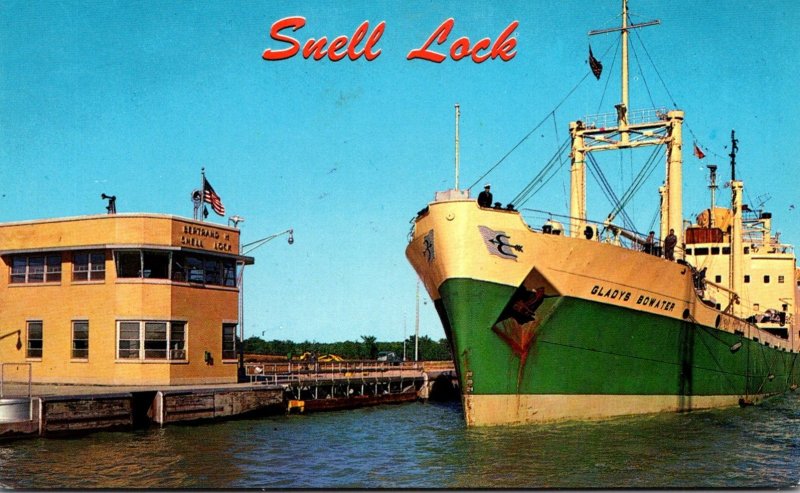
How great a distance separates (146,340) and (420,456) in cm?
1473

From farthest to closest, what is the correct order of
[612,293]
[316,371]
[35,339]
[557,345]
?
[316,371] < [35,339] < [612,293] < [557,345]

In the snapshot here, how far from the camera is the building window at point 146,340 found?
1310 inches

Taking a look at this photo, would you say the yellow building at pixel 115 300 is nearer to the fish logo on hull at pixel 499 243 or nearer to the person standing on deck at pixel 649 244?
the fish logo on hull at pixel 499 243

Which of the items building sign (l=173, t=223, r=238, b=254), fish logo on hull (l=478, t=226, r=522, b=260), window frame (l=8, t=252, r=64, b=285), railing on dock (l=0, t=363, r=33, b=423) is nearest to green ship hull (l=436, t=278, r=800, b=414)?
fish logo on hull (l=478, t=226, r=522, b=260)

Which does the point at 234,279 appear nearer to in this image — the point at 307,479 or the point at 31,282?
the point at 31,282

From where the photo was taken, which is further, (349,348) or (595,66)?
(349,348)

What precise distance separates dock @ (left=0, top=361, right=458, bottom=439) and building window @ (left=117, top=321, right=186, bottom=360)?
1.48 metres

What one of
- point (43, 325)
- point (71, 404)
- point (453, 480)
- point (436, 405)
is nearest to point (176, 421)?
point (71, 404)

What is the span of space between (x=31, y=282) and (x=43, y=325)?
76.8 inches

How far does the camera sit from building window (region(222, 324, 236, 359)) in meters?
36.4

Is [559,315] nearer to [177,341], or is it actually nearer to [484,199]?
[484,199]

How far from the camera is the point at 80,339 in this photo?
3406 centimetres

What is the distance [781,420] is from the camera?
32.4 meters

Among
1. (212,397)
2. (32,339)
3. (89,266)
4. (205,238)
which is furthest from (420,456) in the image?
(32,339)
